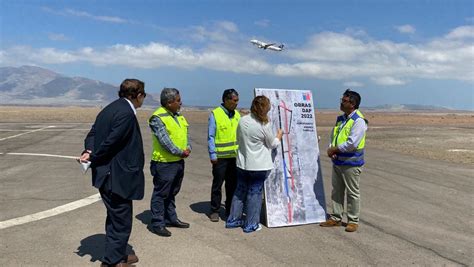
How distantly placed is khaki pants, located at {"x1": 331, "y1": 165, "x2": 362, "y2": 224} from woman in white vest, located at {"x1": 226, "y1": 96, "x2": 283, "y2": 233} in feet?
3.98

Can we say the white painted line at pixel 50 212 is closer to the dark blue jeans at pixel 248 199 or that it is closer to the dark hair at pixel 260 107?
the dark blue jeans at pixel 248 199

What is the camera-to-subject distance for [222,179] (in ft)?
21.6

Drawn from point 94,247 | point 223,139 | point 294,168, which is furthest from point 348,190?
point 94,247

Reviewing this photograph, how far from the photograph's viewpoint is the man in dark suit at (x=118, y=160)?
430 cm

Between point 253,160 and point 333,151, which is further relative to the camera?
point 333,151

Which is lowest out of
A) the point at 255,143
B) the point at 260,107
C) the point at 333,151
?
the point at 333,151

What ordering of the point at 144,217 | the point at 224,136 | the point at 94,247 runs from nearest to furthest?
the point at 94,247 → the point at 224,136 → the point at 144,217

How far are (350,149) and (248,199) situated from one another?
179cm

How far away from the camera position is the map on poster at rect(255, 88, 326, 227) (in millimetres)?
6430

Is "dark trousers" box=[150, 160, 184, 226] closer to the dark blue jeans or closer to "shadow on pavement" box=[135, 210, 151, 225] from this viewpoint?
"shadow on pavement" box=[135, 210, 151, 225]

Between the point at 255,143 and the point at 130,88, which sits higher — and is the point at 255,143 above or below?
below

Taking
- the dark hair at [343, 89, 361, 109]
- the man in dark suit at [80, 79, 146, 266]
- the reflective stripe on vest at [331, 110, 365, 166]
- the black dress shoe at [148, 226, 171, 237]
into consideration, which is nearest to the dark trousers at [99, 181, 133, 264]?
the man in dark suit at [80, 79, 146, 266]

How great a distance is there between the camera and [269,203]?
636 cm

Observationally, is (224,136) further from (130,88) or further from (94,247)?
(94,247)
